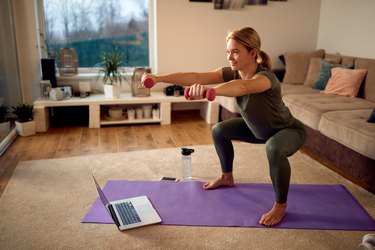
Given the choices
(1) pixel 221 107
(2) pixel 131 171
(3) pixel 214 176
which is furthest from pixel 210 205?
(1) pixel 221 107

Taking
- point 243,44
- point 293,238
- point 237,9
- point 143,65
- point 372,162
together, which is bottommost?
point 293,238

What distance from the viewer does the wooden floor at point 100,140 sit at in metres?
3.00

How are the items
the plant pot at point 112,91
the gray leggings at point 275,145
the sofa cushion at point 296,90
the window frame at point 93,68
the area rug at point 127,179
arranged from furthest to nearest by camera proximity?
the window frame at point 93,68 < the plant pot at point 112,91 < the sofa cushion at point 296,90 < the gray leggings at point 275,145 < the area rug at point 127,179

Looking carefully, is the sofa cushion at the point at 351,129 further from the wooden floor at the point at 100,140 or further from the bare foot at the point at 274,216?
the wooden floor at the point at 100,140

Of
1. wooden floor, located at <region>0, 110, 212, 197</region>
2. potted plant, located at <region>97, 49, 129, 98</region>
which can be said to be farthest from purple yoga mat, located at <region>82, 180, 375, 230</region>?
potted plant, located at <region>97, 49, 129, 98</region>

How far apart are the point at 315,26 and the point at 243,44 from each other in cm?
316

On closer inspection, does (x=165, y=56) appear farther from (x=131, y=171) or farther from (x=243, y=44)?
(x=243, y=44)

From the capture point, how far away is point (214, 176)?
2594mm

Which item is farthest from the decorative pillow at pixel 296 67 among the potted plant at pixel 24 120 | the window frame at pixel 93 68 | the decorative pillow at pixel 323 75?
the potted plant at pixel 24 120

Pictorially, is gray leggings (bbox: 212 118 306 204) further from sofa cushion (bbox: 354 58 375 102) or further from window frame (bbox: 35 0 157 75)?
window frame (bbox: 35 0 157 75)

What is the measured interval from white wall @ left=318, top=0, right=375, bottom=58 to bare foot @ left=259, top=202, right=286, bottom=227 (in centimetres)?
245

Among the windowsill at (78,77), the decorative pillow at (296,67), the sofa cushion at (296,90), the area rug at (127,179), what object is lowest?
the area rug at (127,179)

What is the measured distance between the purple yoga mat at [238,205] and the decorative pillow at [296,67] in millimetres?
1909

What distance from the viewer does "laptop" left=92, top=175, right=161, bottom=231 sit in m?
1.92
